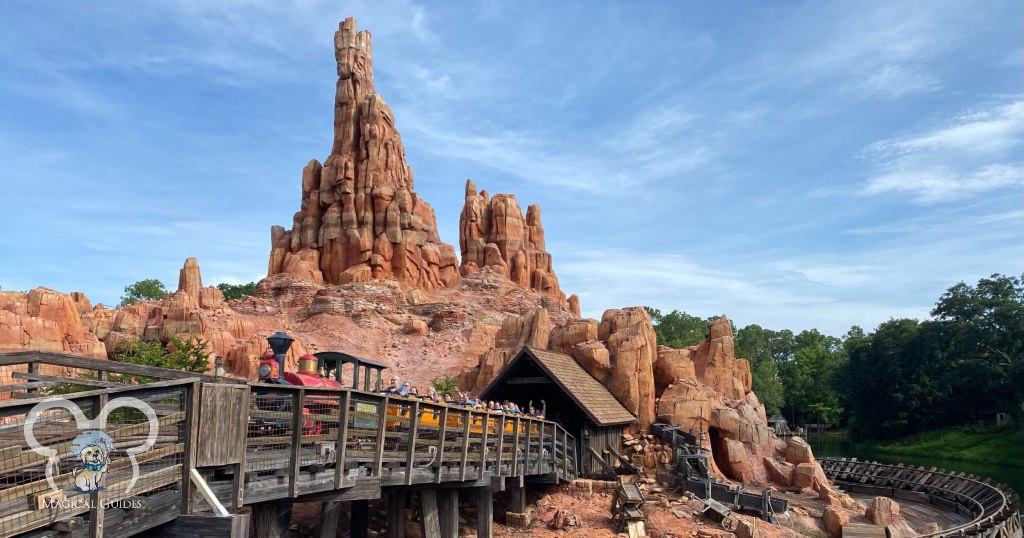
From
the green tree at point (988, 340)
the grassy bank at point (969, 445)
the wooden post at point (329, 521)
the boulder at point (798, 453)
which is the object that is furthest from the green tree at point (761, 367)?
the wooden post at point (329, 521)

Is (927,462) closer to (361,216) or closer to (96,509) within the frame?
(361,216)

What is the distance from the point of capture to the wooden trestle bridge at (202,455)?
5934 mm

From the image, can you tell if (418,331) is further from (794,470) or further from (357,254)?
(794,470)

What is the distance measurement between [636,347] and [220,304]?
133 ft

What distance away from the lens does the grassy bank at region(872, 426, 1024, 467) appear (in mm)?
50969

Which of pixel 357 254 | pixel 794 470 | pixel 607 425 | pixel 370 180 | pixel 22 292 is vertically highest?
pixel 370 180

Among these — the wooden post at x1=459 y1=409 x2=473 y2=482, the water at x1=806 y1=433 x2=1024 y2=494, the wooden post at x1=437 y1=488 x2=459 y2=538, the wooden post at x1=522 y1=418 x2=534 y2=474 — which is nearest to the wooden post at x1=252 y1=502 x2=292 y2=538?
the wooden post at x1=459 y1=409 x2=473 y2=482

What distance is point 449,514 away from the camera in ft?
49.6

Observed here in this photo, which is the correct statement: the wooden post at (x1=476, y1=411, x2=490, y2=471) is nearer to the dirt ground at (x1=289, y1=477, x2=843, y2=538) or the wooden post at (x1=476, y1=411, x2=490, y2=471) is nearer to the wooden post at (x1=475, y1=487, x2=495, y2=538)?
the wooden post at (x1=475, y1=487, x2=495, y2=538)

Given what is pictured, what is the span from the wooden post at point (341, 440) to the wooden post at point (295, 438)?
2.57ft

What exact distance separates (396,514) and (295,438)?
7.00 metres

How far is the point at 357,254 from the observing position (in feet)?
230

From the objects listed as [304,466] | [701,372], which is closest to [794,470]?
[701,372]

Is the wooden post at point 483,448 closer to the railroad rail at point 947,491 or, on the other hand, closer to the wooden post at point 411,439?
the wooden post at point 411,439
